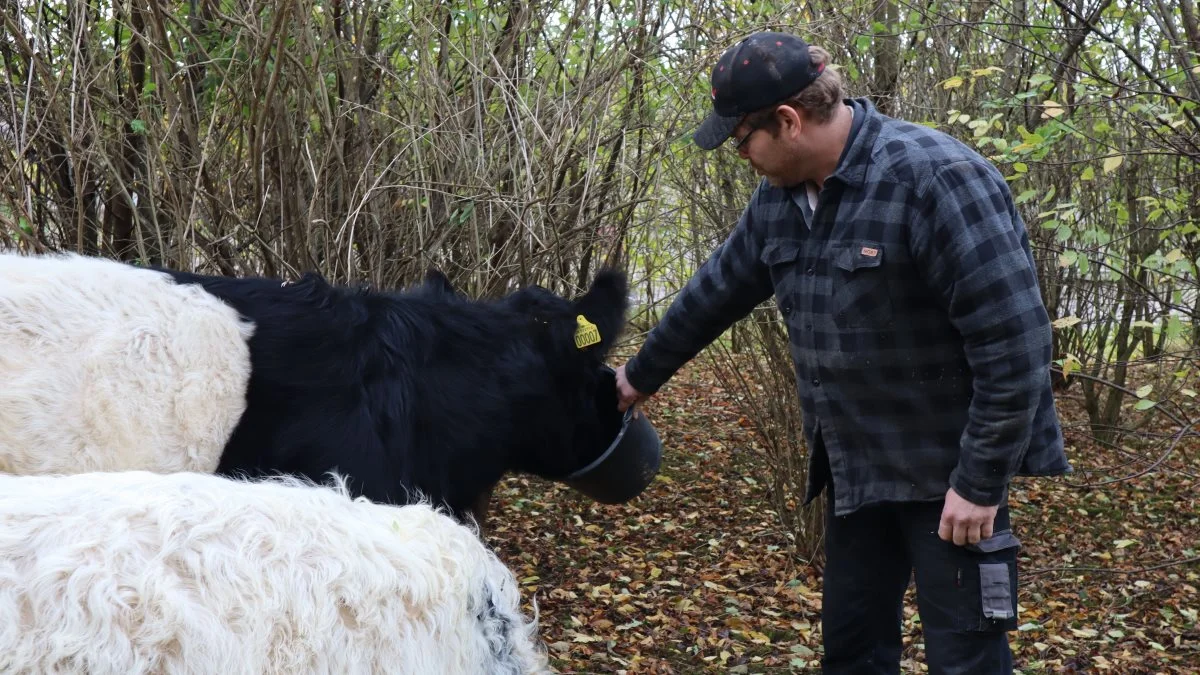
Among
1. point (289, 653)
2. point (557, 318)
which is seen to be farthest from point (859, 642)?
point (289, 653)

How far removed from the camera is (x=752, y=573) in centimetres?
550

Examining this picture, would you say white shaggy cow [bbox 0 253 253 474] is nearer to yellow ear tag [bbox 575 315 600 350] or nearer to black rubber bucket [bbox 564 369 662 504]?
yellow ear tag [bbox 575 315 600 350]

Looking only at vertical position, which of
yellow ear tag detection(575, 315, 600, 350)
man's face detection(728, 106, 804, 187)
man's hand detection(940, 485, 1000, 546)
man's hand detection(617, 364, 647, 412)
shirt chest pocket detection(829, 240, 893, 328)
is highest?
man's face detection(728, 106, 804, 187)

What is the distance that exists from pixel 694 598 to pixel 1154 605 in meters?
2.20

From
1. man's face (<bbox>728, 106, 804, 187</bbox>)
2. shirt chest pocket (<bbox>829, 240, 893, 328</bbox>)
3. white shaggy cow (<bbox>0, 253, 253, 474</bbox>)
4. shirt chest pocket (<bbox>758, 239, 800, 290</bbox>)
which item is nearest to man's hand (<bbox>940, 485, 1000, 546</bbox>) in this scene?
shirt chest pocket (<bbox>829, 240, 893, 328</bbox>)

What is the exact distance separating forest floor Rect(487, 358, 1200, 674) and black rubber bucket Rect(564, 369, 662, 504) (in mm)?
933

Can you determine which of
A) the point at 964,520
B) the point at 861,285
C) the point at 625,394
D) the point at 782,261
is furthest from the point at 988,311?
the point at 625,394

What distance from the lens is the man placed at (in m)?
2.49

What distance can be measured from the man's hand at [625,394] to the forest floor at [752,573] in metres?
1.28

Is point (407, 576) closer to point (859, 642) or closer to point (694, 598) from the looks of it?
point (859, 642)

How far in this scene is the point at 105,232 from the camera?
518 centimetres

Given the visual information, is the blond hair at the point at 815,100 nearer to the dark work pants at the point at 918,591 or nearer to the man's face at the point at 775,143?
the man's face at the point at 775,143

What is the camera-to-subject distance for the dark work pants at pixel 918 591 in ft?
8.68

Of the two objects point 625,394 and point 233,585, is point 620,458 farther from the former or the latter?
point 233,585
